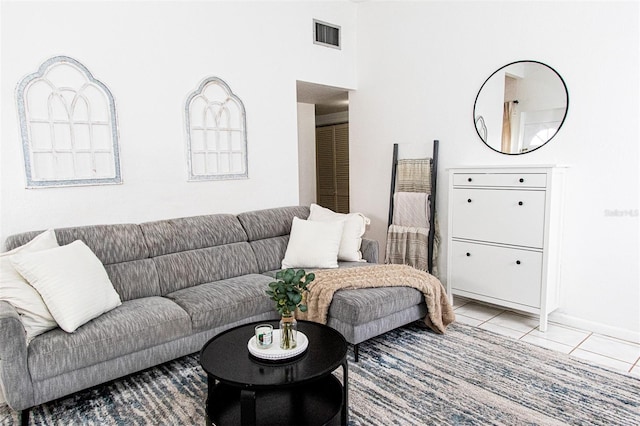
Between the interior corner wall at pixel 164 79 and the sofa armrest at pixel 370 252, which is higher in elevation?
the interior corner wall at pixel 164 79

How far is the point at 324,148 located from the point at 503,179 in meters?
4.00

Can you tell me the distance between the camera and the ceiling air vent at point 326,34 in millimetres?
4191

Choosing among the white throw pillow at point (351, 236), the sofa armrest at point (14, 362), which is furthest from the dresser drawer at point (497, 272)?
the sofa armrest at point (14, 362)

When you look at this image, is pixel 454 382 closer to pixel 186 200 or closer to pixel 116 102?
pixel 186 200

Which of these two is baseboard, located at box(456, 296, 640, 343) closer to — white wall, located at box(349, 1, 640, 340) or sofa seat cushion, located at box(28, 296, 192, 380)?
white wall, located at box(349, 1, 640, 340)

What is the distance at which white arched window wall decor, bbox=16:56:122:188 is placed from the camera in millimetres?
2684

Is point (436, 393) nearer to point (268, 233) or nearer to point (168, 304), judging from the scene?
point (168, 304)

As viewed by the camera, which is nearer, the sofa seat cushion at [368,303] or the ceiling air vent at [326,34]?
the sofa seat cushion at [368,303]

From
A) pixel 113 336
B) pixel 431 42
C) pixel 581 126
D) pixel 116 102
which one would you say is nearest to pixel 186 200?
pixel 116 102

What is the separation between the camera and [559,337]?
299 centimetres

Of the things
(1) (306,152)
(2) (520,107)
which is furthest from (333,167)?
(2) (520,107)

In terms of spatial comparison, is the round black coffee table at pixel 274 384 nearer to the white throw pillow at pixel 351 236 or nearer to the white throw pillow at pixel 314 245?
the white throw pillow at pixel 314 245

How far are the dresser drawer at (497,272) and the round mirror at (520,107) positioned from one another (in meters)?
0.82

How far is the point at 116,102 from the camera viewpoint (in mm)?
3010
